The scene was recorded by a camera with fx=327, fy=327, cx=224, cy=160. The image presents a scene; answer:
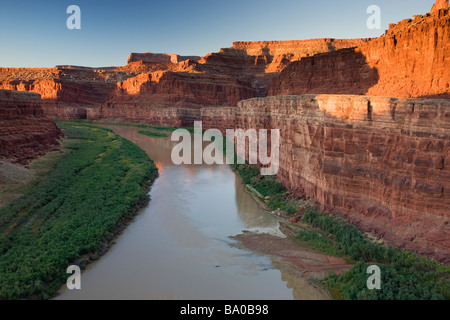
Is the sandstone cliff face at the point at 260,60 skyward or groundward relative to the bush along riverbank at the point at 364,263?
skyward

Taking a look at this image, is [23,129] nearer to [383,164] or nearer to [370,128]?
[370,128]

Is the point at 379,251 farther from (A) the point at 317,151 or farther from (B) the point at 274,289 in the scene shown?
(A) the point at 317,151

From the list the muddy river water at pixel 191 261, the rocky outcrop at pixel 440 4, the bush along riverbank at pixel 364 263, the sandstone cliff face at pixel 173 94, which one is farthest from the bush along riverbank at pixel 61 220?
the sandstone cliff face at pixel 173 94

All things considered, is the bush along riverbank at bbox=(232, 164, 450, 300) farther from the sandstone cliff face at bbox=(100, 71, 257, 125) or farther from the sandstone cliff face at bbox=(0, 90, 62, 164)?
the sandstone cliff face at bbox=(100, 71, 257, 125)

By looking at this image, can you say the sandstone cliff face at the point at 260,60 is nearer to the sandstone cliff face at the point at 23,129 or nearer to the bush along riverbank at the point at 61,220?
the sandstone cliff face at the point at 23,129

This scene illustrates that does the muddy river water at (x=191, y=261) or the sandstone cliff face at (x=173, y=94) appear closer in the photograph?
the muddy river water at (x=191, y=261)

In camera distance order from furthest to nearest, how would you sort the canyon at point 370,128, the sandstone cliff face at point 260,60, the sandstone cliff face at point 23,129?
1. the sandstone cliff face at point 260,60
2. the sandstone cliff face at point 23,129
3. the canyon at point 370,128

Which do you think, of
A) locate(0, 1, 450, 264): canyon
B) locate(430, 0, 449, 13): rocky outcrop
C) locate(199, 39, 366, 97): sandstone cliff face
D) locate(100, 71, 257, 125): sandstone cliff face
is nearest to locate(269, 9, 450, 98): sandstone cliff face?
locate(0, 1, 450, 264): canyon

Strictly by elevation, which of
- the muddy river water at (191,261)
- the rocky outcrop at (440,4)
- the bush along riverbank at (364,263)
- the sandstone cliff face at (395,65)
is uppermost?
the rocky outcrop at (440,4)
